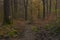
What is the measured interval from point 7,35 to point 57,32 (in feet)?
9.00

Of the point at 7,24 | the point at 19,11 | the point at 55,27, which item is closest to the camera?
the point at 55,27

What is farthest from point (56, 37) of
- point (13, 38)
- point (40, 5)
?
point (40, 5)

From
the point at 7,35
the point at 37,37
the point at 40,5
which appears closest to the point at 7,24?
the point at 7,35

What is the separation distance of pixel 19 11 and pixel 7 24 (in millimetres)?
15227

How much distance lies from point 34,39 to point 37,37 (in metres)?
0.21

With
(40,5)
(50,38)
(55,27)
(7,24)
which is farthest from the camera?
(40,5)

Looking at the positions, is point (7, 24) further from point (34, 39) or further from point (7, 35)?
point (34, 39)

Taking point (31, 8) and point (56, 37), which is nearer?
point (56, 37)

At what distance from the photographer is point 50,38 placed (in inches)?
336

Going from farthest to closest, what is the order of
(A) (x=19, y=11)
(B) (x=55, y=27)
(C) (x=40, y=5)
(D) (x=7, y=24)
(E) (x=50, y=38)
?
1. (A) (x=19, y=11)
2. (C) (x=40, y=5)
3. (D) (x=7, y=24)
4. (B) (x=55, y=27)
5. (E) (x=50, y=38)

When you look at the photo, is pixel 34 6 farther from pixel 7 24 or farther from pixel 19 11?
pixel 7 24

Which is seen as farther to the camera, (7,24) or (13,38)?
(7,24)

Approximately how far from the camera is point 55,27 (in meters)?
9.43

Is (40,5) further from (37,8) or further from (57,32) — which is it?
(57,32)
